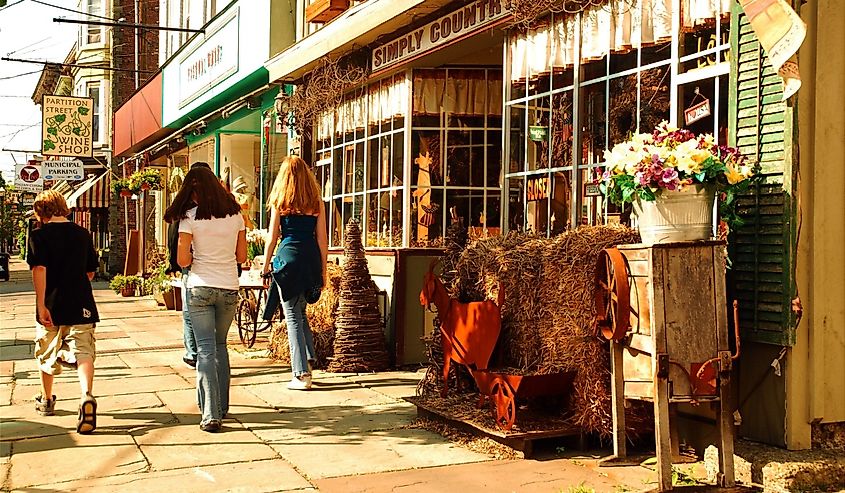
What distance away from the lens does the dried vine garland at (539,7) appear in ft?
21.5

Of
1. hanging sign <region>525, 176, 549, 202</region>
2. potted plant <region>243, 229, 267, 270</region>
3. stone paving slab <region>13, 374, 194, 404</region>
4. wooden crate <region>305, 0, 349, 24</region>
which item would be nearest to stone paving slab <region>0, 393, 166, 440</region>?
stone paving slab <region>13, 374, 194, 404</region>

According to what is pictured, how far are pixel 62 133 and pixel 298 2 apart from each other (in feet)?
47.4

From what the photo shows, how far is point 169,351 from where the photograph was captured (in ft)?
33.6

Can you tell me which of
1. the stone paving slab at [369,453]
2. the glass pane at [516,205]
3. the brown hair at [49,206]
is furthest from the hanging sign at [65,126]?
the stone paving slab at [369,453]

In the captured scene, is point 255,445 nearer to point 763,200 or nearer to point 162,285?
point 763,200

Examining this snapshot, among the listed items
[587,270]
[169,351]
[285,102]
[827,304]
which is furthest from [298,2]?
[827,304]

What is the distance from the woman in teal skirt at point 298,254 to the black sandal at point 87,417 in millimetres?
1916

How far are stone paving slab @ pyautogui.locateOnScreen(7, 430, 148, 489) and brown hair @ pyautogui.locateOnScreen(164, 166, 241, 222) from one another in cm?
152

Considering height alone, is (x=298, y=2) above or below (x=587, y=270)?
above

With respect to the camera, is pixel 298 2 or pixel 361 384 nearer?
pixel 361 384

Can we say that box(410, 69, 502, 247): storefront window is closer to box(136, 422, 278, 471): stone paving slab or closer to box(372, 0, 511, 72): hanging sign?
box(372, 0, 511, 72): hanging sign

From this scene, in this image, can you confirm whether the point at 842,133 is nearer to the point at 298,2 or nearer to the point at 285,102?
the point at 285,102

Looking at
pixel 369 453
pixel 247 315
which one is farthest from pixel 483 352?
pixel 247 315

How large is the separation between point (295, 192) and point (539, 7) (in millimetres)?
2468
